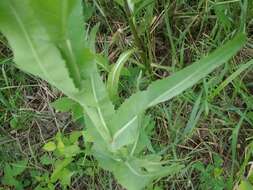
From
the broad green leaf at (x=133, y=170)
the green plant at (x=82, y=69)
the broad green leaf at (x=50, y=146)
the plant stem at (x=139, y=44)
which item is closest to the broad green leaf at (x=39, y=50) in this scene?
the green plant at (x=82, y=69)

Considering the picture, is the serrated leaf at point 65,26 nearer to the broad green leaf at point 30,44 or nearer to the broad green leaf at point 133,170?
the broad green leaf at point 30,44

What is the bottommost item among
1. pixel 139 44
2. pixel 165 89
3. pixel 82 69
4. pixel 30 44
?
pixel 139 44

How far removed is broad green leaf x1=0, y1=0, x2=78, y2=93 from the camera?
0.65 m

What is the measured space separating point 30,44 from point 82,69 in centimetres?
14

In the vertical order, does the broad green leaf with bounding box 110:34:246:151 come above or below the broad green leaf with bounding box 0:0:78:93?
below

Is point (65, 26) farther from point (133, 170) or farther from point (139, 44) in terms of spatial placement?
point (139, 44)

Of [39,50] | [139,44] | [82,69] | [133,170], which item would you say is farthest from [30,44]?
[139,44]

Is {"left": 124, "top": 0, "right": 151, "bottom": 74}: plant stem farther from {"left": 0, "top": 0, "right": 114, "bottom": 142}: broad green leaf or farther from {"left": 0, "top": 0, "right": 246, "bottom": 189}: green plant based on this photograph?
{"left": 0, "top": 0, "right": 114, "bottom": 142}: broad green leaf

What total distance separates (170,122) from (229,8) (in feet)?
1.34

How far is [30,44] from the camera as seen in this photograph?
2.33 feet

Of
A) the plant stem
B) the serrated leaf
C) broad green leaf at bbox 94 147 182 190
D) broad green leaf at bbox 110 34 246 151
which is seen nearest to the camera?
the serrated leaf

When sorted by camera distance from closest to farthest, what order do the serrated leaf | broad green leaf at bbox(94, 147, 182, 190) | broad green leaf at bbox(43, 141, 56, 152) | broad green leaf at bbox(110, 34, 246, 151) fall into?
the serrated leaf, broad green leaf at bbox(110, 34, 246, 151), broad green leaf at bbox(94, 147, 182, 190), broad green leaf at bbox(43, 141, 56, 152)

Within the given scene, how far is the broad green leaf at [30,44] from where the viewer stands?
2.12 feet

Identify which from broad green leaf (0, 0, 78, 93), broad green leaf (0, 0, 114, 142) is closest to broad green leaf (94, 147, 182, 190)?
broad green leaf (0, 0, 114, 142)
